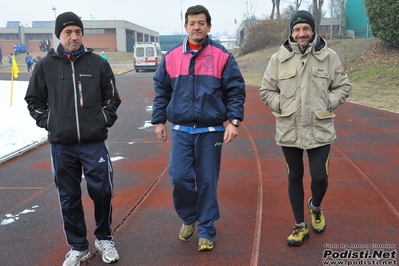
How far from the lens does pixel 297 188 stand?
381cm

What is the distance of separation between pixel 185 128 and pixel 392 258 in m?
1.94

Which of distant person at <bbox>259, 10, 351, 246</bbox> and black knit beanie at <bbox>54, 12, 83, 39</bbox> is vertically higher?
black knit beanie at <bbox>54, 12, 83, 39</bbox>

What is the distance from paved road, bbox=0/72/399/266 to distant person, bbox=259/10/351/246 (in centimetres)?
44

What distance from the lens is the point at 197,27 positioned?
3.54 meters

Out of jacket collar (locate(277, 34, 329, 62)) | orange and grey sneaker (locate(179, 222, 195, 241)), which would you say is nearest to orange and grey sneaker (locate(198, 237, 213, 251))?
orange and grey sneaker (locate(179, 222, 195, 241))

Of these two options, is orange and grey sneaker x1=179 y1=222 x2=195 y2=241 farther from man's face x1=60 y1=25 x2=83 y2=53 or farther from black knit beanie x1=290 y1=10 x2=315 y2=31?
black knit beanie x1=290 y1=10 x2=315 y2=31

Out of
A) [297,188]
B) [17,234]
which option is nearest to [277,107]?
[297,188]

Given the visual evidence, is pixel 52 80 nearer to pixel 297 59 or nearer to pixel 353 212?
pixel 297 59

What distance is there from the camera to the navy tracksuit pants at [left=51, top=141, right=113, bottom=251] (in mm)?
3352

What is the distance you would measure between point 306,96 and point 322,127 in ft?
0.96

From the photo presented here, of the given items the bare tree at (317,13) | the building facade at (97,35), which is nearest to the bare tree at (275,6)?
the bare tree at (317,13)

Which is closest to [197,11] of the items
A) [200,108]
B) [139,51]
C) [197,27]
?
[197,27]

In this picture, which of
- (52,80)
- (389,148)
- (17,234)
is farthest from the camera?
(389,148)

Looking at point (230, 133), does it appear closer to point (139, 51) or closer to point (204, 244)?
point (204, 244)
